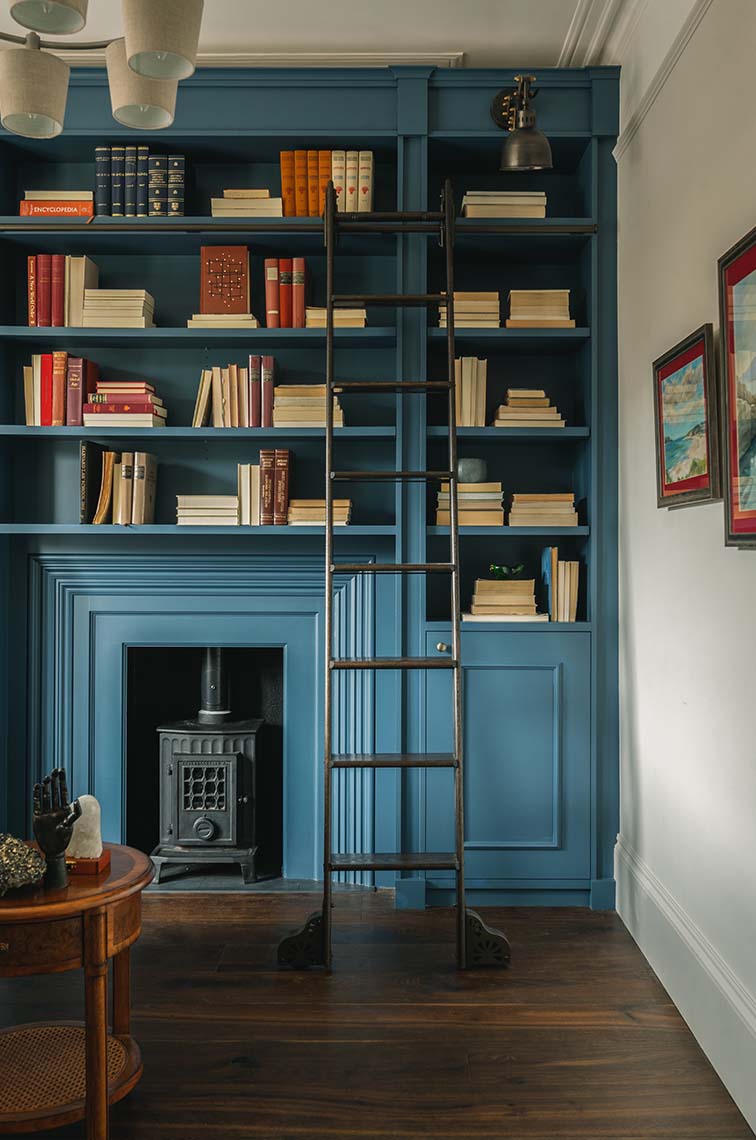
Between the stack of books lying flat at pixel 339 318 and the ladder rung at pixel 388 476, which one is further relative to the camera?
the stack of books lying flat at pixel 339 318

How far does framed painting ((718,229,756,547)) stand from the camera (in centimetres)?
210

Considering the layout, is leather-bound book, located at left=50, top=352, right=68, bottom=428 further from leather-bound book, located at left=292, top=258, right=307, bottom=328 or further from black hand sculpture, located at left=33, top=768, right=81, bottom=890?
black hand sculpture, located at left=33, top=768, right=81, bottom=890

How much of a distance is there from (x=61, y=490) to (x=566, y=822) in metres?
2.36

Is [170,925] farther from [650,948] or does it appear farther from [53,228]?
[53,228]

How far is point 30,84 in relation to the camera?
207 cm

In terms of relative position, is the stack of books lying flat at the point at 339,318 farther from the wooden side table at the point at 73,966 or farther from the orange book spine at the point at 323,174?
the wooden side table at the point at 73,966

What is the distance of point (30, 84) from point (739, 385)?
1.72m

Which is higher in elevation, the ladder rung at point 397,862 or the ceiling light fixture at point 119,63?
the ceiling light fixture at point 119,63

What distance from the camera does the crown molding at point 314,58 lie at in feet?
11.4

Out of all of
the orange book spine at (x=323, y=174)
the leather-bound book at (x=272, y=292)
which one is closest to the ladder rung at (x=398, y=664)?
the leather-bound book at (x=272, y=292)

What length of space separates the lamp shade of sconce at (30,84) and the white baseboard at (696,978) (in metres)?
2.56

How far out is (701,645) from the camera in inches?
101

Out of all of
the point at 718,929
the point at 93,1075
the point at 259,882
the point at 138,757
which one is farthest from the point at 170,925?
the point at 718,929

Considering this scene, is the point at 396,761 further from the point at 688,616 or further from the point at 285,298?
the point at 285,298
